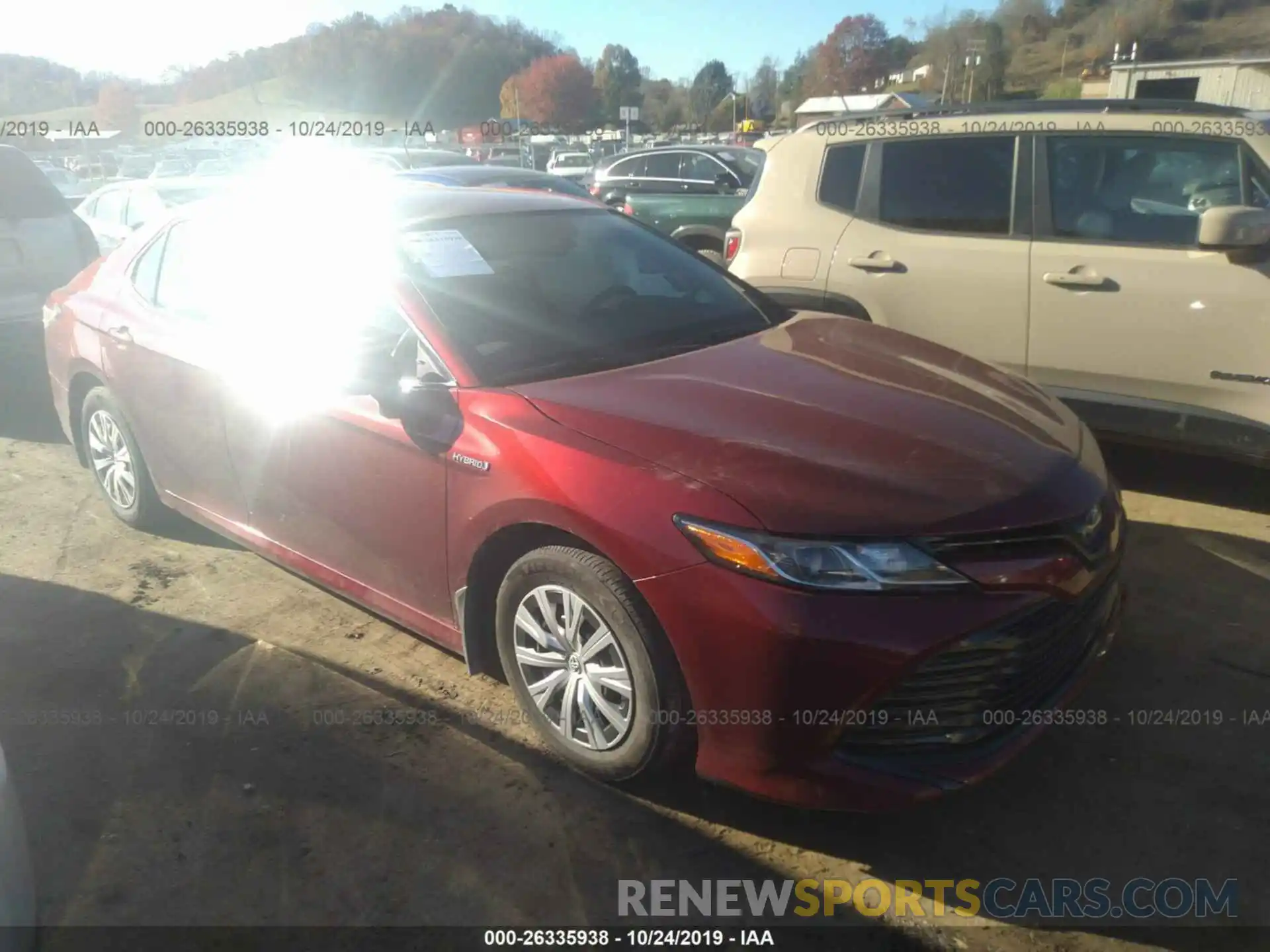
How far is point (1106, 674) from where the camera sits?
331cm

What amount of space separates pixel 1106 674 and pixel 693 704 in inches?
65.1

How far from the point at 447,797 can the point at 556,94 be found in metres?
78.3

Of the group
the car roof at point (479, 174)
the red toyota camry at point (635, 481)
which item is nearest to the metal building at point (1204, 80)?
the car roof at point (479, 174)

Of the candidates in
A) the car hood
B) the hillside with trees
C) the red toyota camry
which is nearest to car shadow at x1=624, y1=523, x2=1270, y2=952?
the red toyota camry

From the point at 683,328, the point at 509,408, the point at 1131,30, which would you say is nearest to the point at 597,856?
the point at 509,408

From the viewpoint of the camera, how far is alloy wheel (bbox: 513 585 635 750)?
2633mm

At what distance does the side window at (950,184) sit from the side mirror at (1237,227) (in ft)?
3.18

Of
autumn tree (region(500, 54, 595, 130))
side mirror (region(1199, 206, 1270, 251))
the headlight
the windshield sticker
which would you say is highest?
autumn tree (region(500, 54, 595, 130))

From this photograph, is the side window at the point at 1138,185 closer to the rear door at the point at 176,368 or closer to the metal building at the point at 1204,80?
the rear door at the point at 176,368

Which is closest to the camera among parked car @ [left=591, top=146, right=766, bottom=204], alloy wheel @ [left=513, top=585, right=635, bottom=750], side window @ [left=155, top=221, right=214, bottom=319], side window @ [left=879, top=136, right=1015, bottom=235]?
alloy wheel @ [left=513, top=585, right=635, bottom=750]

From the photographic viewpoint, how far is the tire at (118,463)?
4.48 m

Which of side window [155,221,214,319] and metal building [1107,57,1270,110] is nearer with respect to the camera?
side window [155,221,214,319]

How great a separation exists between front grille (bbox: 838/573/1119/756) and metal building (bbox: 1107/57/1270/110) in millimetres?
32055

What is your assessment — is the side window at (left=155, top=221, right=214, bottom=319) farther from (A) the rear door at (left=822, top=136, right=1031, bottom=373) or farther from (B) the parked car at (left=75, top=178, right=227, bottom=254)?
(B) the parked car at (left=75, top=178, right=227, bottom=254)
